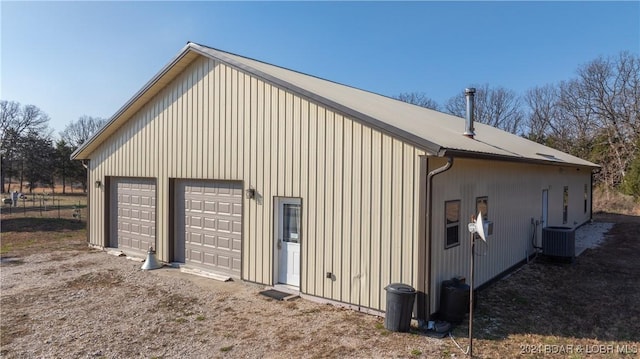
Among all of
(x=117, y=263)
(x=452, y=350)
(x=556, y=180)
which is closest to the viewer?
(x=452, y=350)

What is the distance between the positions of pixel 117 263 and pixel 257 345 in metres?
6.75

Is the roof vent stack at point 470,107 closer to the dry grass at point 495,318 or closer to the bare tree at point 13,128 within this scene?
the dry grass at point 495,318

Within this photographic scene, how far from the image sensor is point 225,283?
880 centimetres

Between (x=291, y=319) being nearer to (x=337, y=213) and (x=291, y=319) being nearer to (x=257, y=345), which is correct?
(x=257, y=345)

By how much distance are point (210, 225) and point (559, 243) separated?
9.05 meters

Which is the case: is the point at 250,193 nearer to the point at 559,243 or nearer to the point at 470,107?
the point at 470,107

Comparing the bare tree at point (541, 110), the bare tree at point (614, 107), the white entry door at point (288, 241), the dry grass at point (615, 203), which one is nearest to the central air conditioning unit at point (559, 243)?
the white entry door at point (288, 241)

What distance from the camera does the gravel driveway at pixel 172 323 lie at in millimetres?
5402

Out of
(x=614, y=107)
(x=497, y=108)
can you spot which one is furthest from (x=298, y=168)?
(x=497, y=108)

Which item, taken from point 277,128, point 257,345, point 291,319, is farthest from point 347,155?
point 257,345

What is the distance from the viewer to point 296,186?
25.6ft

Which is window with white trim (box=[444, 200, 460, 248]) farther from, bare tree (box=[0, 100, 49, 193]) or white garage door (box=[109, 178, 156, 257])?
bare tree (box=[0, 100, 49, 193])

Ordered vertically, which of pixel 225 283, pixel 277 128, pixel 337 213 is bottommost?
pixel 225 283

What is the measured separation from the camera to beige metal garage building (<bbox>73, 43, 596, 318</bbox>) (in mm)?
6523
